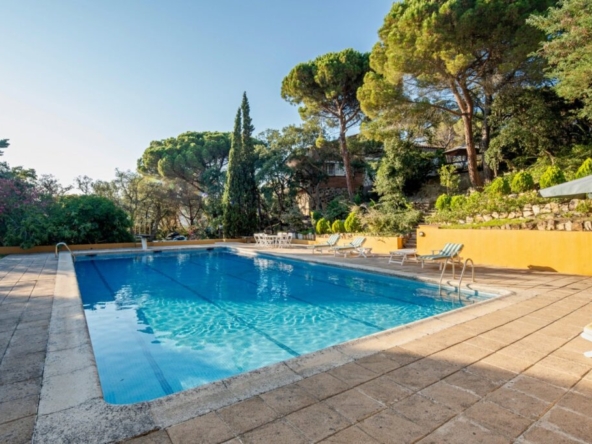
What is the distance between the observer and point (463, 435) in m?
1.72

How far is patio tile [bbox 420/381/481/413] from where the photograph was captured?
2013mm

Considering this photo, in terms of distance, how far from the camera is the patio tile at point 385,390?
2.10 metres

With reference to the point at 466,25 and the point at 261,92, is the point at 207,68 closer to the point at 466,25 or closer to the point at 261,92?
the point at 261,92

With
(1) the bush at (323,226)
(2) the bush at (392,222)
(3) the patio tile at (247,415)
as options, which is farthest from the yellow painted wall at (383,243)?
(3) the patio tile at (247,415)

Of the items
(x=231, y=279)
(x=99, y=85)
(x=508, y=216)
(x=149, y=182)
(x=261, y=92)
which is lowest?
(x=231, y=279)

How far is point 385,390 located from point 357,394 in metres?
0.21

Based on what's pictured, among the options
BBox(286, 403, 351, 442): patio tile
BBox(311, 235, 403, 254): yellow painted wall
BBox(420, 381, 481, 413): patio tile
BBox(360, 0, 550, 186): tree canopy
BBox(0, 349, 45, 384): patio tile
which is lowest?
BBox(420, 381, 481, 413): patio tile

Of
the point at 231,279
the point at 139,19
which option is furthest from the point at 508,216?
the point at 139,19

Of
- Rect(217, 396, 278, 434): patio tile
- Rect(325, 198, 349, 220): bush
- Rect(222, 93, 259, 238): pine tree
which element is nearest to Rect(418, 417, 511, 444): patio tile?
Rect(217, 396, 278, 434): patio tile

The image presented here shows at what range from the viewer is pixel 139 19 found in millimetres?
9266

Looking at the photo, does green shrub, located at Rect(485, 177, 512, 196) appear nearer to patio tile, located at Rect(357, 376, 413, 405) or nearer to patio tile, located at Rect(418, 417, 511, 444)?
patio tile, located at Rect(357, 376, 413, 405)

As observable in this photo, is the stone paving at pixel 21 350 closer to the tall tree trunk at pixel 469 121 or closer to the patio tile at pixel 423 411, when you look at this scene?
the patio tile at pixel 423 411

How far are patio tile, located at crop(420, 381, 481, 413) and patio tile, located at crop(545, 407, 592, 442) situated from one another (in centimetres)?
39

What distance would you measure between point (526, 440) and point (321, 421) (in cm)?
110
